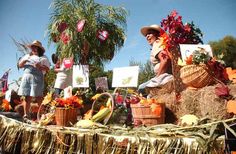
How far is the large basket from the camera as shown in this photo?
2734 mm

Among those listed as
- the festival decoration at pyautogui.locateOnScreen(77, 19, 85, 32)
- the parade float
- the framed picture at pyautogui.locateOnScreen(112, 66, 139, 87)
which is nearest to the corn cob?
the parade float

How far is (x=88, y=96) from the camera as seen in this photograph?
212 inches

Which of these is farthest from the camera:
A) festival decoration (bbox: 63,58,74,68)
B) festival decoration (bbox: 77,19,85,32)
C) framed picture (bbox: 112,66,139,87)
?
festival decoration (bbox: 77,19,85,32)

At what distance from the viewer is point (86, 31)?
7.67 meters

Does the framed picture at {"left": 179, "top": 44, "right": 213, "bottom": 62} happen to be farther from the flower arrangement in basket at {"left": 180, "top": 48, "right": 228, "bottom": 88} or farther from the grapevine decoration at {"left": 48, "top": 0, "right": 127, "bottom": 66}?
the grapevine decoration at {"left": 48, "top": 0, "right": 127, "bottom": 66}

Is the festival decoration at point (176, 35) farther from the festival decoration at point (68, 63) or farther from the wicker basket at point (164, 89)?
the festival decoration at point (68, 63)

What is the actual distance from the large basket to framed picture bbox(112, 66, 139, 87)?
1.18 meters

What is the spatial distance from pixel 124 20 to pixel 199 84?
19.7 feet

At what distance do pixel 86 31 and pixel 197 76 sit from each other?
5259mm

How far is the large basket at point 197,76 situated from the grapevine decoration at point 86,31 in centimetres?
485

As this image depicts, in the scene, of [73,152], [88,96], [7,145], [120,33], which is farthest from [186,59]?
[120,33]

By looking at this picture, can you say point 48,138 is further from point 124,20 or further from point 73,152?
point 124,20

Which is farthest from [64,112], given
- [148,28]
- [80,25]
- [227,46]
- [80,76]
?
[227,46]

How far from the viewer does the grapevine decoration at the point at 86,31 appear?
759 centimetres
